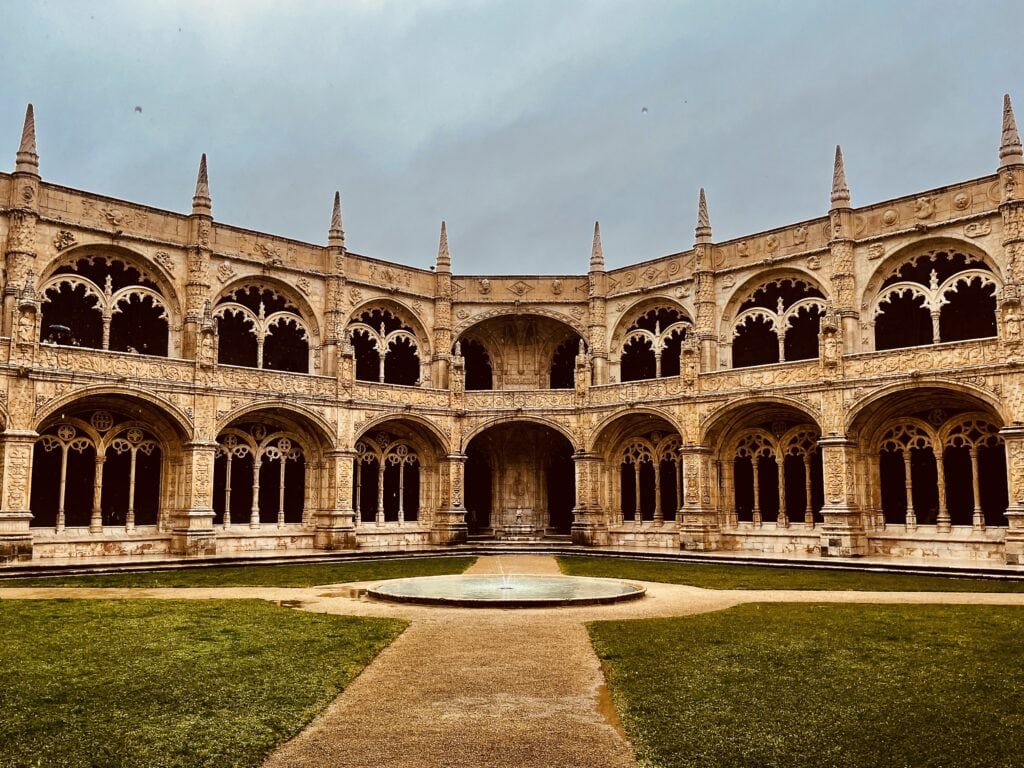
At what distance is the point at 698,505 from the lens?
27219mm

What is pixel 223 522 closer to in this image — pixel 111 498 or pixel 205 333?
pixel 111 498

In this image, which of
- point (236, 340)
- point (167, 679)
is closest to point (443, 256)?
point (236, 340)

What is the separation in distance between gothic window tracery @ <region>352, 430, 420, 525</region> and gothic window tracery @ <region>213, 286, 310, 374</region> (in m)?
3.67

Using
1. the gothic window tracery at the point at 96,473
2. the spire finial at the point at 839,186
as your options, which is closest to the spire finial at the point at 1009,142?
the spire finial at the point at 839,186

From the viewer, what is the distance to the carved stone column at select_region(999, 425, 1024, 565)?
20875 millimetres

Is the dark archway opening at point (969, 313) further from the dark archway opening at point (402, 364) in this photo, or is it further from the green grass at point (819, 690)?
the dark archway opening at point (402, 364)

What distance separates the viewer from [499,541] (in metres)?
30.0

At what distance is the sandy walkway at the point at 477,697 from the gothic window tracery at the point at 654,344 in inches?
673

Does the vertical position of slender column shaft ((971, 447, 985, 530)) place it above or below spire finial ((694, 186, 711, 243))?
below

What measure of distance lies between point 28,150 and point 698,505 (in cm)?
2179

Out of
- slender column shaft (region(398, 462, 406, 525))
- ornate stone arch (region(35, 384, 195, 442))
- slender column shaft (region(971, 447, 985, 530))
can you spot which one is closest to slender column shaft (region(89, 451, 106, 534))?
ornate stone arch (region(35, 384, 195, 442))

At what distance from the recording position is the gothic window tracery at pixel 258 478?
26812mm

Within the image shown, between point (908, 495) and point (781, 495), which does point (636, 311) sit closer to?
point (781, 495)

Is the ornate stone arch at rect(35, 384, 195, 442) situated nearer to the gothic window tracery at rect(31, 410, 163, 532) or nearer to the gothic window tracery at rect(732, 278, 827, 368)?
the gothic window tracery at rect(31, 410, 163, 532)
